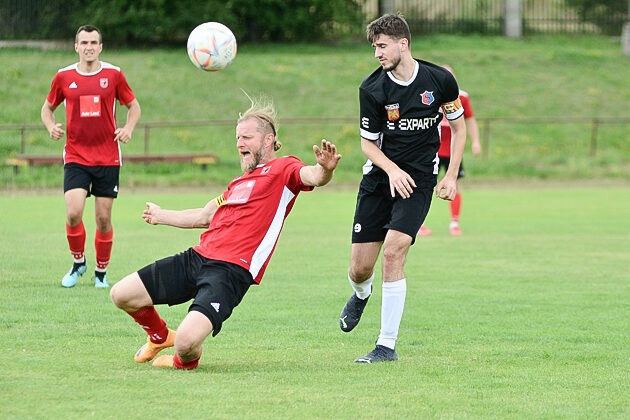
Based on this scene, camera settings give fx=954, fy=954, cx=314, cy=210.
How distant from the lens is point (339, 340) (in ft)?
23.1

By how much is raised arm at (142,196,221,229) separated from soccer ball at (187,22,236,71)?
291 cm

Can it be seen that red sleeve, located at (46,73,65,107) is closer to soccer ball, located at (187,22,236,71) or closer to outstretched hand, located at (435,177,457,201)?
soccer ball, located at (187,22,236,71)

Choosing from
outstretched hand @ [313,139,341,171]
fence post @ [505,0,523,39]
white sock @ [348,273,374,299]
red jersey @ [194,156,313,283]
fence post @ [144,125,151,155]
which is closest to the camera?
outstretched hand @ [313,139,341,171]

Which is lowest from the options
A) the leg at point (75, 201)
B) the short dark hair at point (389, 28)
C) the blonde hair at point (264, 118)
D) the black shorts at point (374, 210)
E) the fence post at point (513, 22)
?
the fence post at point (513, 22)

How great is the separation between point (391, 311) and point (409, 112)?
1397 mm

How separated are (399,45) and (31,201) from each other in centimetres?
1414

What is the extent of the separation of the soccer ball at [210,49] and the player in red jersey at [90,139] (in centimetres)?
112

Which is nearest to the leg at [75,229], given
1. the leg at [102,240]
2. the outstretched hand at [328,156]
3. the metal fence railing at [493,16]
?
the leg at [102,240]

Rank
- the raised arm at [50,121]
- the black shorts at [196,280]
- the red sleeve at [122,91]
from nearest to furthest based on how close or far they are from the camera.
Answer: the black shorts at [196,280] < the raised arm at [50,121] < the red sleeve at [122,91]

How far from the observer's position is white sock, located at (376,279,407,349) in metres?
6.34

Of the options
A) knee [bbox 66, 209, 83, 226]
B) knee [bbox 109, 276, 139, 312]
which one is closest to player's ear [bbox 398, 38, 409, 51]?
knee [bbox 109, 276, 139, 312]

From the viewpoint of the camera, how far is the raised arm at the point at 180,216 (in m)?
6.16

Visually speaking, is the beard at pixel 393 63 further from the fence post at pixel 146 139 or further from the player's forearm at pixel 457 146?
the fence post at pixel 146 139

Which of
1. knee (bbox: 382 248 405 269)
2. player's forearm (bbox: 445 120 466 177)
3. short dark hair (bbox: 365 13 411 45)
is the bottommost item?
knee (bbox: 382 248 405 269)
